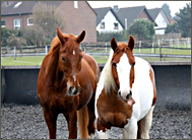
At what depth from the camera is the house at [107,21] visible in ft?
110

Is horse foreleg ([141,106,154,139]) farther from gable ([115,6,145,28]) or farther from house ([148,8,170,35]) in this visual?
house ([148,8,170,35])

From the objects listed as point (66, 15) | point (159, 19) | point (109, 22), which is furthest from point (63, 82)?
point (159, 19)

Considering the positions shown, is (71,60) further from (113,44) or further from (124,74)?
(124,74)

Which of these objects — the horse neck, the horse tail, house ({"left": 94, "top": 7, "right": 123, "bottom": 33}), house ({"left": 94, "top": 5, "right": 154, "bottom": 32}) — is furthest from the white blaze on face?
house ({"left": 94, "top": 7, "right": 123, "bottom": 33})

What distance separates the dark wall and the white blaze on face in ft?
14.9

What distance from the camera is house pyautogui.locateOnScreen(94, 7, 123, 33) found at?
33.6 m

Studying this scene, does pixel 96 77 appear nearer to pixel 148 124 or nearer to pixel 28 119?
pixel 148 124

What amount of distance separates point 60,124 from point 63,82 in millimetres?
2349

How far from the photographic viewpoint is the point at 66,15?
31859 millimetres

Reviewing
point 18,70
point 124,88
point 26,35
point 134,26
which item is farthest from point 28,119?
point 134,26

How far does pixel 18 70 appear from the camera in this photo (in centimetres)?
860

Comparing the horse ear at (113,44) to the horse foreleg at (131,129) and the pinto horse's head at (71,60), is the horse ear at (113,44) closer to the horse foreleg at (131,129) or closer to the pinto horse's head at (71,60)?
the pinto horse's head at (71,60)

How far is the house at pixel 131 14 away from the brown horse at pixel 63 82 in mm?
27339

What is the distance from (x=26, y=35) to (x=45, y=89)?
22028 millimetres
